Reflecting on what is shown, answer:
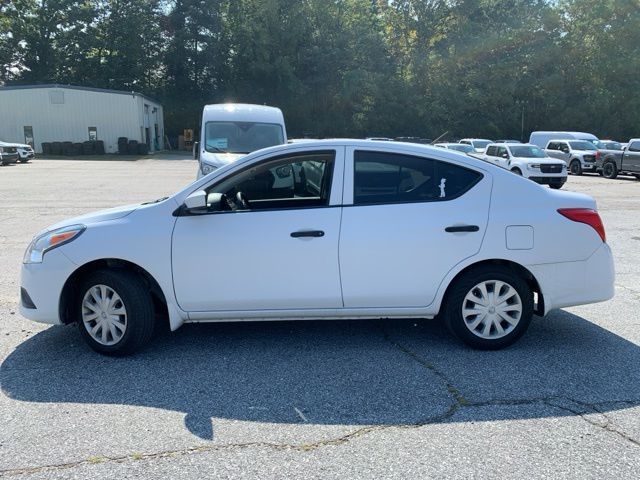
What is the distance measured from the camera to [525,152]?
20625 mm

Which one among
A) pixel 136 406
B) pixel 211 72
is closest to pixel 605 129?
pixel 211 72

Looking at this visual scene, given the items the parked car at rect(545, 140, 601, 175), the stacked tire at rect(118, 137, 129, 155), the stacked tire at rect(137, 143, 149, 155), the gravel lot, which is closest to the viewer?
the gravel lot

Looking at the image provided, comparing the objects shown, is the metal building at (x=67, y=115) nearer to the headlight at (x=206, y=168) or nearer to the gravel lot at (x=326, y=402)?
the headlight at (x=206, y=168)

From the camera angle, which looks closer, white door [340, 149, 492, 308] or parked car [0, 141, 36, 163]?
white door [340, 149, 492, 308]

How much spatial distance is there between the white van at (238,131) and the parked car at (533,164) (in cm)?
925

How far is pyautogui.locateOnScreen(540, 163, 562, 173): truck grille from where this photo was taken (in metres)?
18.8

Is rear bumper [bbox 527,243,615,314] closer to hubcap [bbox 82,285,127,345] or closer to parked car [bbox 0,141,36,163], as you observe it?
hubcap [bbox 82,285,127,345]

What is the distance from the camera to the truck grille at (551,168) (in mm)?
18797

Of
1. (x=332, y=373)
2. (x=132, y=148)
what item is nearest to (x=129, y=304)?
(x=332, y=373)

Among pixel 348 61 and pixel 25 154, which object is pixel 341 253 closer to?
pixel 25 154

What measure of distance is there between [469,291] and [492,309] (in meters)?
0.24

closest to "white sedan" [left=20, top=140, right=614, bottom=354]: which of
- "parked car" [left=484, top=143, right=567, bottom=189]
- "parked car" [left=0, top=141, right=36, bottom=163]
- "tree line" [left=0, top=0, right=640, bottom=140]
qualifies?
"parked car" [left=484, top=143, right=567, bottom=189]

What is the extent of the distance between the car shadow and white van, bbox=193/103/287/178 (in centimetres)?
831

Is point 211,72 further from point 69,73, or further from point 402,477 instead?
point 402,477
